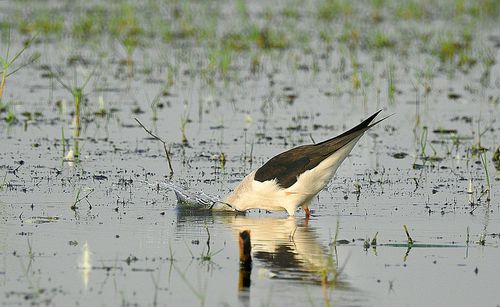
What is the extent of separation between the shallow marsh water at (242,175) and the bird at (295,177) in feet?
0.52

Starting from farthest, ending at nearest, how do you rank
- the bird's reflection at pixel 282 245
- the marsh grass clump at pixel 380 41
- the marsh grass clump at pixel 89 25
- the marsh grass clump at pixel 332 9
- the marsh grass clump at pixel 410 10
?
1. the marsh grass clump at pixel 410 10
2. the marsh grass clump at pixel 332 9
3. the marsh grass clump at pixel 89 25
4. the marsh grass clump at pixel 380 41
5. the bird's reflection at pixel 282 245

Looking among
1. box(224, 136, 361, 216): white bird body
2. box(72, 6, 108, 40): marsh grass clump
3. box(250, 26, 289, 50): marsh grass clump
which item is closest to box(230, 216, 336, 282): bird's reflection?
box(224, 136, 361, 216): white bird body

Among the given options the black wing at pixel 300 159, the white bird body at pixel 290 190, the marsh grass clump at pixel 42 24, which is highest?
the marsh grass clump at pixel 42 24

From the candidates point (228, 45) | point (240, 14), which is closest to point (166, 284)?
point (228, 45)

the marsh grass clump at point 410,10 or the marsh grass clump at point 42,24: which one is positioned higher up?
the marsh grass clump at point 410,10

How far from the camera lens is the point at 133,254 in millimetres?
7863

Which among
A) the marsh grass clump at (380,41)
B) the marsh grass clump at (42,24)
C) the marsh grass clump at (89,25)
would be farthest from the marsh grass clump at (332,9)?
the marsh grass clump at (42,24)

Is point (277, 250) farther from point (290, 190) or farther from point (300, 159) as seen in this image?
point (300, 159)

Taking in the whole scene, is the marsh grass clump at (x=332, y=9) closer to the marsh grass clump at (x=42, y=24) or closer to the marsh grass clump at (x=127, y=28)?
the marsh grass clump at (x=127, y=28)

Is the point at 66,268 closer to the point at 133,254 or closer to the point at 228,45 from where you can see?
the point at 133,254

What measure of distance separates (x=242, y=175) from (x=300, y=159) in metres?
1.59

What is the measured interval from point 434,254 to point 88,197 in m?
3.29

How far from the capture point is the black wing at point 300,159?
9625 mm

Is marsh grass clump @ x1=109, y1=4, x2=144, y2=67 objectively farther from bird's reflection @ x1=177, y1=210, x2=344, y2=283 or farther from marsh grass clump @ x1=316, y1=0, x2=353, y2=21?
bird's reflection @ x1=177, y1=210, x2=344, y2=283
